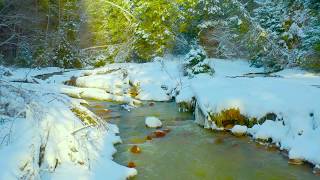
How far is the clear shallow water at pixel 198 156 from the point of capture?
6.80 meters

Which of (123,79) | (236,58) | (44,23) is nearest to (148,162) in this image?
(123,79)

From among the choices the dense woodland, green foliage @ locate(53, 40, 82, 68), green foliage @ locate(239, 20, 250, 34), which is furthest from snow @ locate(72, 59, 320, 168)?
green foliage @ locate(53, 40, 82, 68)

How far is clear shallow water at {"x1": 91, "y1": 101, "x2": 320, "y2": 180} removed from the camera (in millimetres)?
6805

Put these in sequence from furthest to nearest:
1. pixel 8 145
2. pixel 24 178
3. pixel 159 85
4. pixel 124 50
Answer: pixel 124 50 < pixel 159 85 < pixel 8 145 < pixel 24 178

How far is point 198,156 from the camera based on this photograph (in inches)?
305

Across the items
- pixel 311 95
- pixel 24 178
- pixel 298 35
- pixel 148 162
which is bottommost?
pixel 148 162

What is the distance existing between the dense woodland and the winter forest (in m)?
0.07

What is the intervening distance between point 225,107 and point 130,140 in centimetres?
232

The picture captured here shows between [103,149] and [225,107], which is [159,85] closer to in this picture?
[225,107]

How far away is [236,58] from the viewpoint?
18875 mm

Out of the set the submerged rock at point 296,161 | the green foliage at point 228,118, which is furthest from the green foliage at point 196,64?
the submerged rock at point 296,161

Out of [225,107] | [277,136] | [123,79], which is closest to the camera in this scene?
[277,136]

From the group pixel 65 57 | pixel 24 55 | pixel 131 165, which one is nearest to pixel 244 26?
pixel 65 57

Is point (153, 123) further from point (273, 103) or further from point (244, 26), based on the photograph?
point (244, 26)
